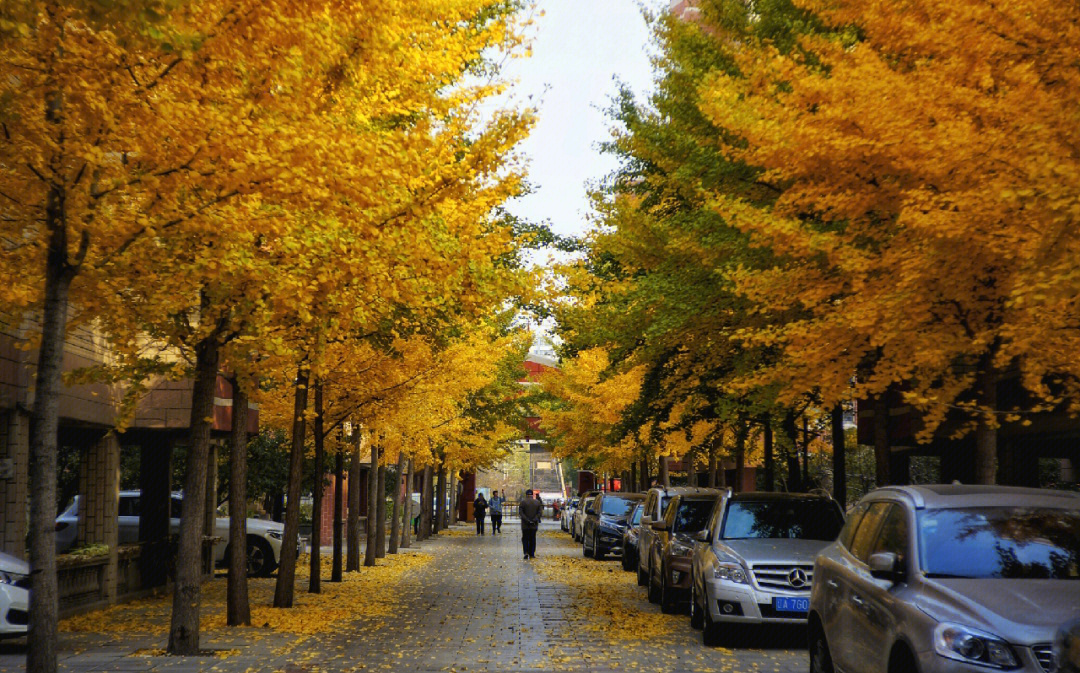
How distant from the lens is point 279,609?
17.6 m

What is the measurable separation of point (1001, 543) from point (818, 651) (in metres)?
2.22

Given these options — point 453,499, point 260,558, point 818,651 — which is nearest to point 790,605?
point 818,651

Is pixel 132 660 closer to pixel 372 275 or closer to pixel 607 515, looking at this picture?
pixel 372 275

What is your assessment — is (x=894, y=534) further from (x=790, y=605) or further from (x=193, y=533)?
(x=193, y=533)

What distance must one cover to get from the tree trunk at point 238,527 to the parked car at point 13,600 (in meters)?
2.69

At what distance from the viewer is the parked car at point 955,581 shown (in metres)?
6.56

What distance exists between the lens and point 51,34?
8.62m

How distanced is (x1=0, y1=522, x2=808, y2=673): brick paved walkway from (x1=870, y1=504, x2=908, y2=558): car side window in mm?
3795

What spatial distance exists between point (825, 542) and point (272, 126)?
814 cm

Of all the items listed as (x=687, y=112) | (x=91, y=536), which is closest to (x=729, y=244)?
(x=687, y=112)

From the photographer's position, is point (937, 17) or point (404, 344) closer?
point (937, 17)

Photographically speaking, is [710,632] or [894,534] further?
[710,632]


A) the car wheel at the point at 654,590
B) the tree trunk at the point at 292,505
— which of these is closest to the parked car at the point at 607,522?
the car wheel at the point at 654,590

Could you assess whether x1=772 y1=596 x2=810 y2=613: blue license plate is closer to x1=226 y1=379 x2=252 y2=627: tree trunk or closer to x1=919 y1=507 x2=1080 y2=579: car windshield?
x1=919 y1=507 x2=1080 y2=579: car windshield
